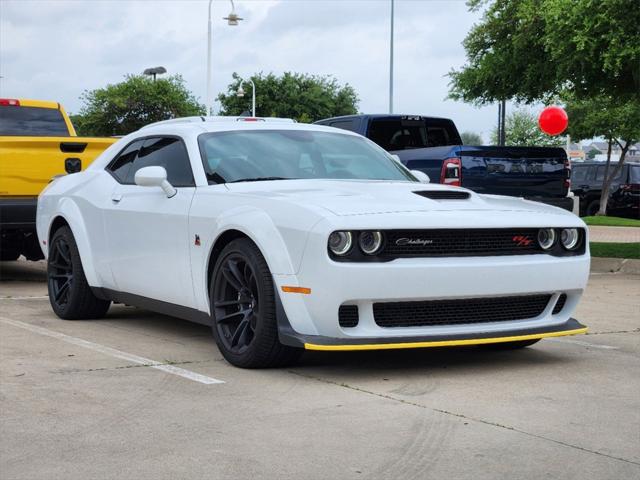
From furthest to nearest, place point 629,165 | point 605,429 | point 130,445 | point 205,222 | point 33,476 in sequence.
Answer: point 629,165
point 205,222
point 605,429
point 130,445
point 33,476

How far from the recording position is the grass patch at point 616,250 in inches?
580

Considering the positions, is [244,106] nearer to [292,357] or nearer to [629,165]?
[629,165]

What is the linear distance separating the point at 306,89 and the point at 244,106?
651 cm

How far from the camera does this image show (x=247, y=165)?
7.21 meters

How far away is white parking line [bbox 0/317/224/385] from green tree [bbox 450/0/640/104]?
27.8ft

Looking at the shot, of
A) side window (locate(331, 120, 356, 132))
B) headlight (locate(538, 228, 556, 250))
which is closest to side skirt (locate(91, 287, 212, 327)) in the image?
headlight (locate(538, 228, 556, 250))

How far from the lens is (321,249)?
19.3 ft

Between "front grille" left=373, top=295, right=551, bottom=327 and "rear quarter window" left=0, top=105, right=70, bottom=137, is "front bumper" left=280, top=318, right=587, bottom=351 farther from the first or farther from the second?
"rear quarter window" left=0, top=105, right=70, bottom=137

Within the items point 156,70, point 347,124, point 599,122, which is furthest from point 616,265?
point 156,70

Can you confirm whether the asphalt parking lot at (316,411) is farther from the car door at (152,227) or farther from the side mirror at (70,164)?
the side mirror at (70,164)

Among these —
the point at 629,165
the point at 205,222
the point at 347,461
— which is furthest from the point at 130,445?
the point at 629,165

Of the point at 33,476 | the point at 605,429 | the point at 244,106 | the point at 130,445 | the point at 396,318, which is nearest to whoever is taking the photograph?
the point at 33,476

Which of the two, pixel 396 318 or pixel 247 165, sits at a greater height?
pixel 247 165

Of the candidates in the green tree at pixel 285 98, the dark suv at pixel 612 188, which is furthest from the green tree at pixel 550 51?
the green tree at pixel 285 98
